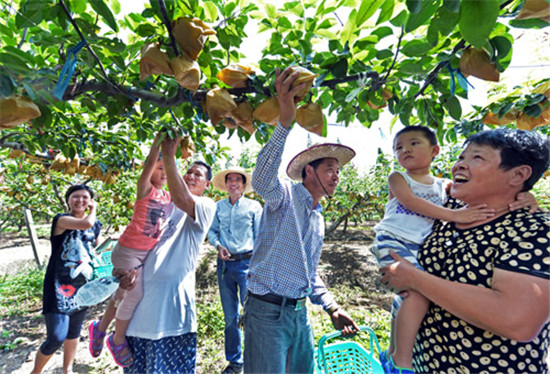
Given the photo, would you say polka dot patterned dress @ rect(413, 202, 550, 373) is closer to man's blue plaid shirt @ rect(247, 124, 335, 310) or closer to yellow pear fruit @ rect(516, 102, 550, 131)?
man's blue plaid shirt @ rect(247, 124, 335, 310)

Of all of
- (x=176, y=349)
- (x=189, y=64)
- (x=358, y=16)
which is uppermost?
(x=358, y=16)

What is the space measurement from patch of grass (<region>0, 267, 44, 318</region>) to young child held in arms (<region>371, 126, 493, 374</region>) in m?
6.12

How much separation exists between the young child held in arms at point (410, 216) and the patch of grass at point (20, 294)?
20.1 ft

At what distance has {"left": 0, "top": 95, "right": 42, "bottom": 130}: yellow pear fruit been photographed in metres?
0.83

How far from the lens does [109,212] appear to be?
7.04m

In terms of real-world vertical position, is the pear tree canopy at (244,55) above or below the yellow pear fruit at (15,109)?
above

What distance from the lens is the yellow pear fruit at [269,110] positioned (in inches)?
40.0

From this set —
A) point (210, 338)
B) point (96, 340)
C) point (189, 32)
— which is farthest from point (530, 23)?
point (210, 338)

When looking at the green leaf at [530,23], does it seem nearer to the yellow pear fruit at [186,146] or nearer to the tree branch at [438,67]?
the tree branch at [438,67]

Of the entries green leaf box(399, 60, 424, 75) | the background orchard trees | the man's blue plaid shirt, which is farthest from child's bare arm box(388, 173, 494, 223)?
green leaf box(399, 60, 424, 75)

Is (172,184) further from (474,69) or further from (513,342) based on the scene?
(513,342)

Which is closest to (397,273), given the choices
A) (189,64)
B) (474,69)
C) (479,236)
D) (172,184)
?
(479,236)

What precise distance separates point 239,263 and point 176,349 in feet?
4.47

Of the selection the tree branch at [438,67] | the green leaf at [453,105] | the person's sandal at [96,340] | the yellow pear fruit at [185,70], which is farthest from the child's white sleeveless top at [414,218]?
the person's sandal at [96,340]
